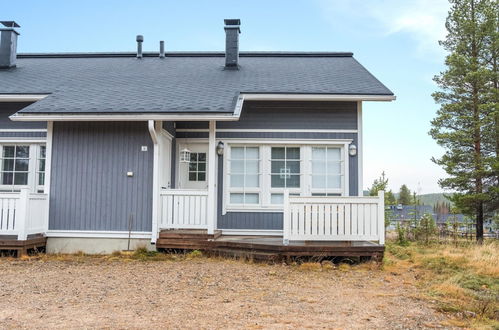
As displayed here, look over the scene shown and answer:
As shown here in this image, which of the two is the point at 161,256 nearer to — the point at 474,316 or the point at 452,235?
the point at 474,316

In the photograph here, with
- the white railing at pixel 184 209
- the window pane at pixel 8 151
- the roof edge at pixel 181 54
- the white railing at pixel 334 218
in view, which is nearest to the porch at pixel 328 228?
the white railing at pixel 334 218

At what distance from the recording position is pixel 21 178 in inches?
355

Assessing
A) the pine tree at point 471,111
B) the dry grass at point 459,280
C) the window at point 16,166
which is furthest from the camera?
the pine tree at point 471,111

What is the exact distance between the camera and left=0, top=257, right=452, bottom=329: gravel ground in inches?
156

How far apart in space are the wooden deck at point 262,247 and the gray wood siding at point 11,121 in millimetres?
3832

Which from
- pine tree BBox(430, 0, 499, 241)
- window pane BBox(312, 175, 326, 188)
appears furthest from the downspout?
pine tree BBox(430, 0, 499, 241)

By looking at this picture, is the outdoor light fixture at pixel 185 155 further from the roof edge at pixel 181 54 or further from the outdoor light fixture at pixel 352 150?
the roof edge at pixel 181 54

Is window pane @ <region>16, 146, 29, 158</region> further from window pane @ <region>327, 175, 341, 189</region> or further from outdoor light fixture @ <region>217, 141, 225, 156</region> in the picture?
window pane @ <region>327, 175, 341, 189</region>

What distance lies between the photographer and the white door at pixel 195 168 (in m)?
9.15

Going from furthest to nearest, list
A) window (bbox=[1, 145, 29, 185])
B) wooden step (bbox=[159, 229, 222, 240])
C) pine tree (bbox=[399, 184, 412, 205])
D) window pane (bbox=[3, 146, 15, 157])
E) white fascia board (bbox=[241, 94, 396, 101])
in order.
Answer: pine tree (bbox=[399, 184, 412, 205]) → window pane (bbox=[3, 146, 15, 157]) → window (bbox=[1, 145, 29, 185]) → white fascia board (bbox=[241, 94, 396, 101]) → wooden step (bbox=[159, 229, 222, 240])

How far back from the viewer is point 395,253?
9320 mm

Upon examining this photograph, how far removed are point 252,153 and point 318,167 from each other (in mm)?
1449

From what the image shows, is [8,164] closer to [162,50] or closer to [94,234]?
[94,234]

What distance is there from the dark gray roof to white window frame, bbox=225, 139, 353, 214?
1086mm
